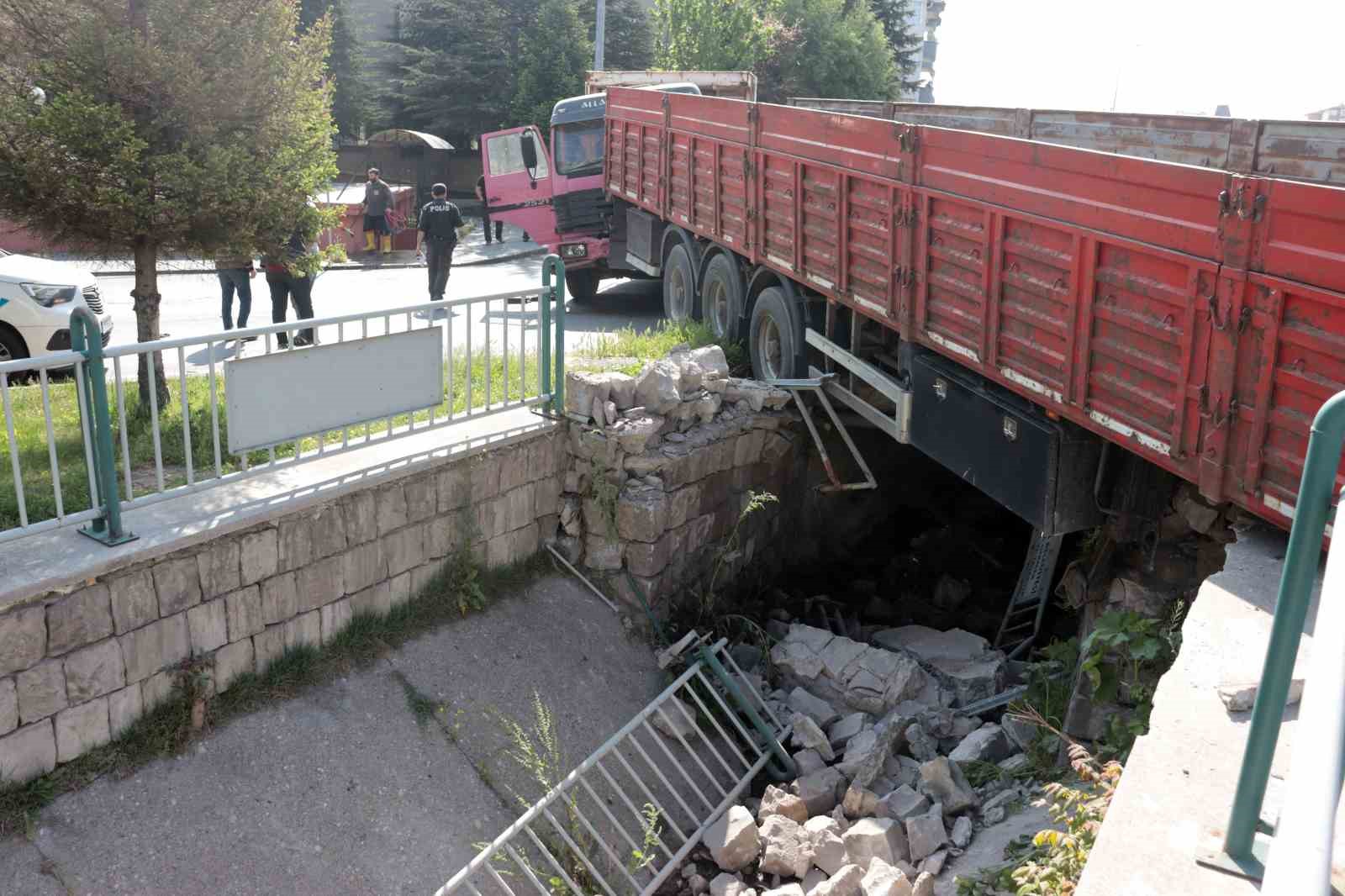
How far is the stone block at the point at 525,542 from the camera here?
7.48 m

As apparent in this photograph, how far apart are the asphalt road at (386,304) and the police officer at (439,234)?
0.38 m

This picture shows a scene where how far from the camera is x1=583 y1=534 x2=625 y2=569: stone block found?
25.5 feet

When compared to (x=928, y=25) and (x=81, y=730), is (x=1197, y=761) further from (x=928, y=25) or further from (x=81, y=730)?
(x=928, y=25)

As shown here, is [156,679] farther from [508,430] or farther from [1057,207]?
[1057,207]

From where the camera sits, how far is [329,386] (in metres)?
6.11

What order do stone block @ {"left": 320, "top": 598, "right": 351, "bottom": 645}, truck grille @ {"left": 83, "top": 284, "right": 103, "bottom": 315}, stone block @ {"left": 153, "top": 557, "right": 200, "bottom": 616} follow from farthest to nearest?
truck grille @ {"left": 83, "top": 284, "right": 103, "bottom": 315}, stone block @ {"left": 320, "top": 598, "right": 351, "bottom": 645}, stone block @ {"left": 153, "top": 557, "right": 200, "bottom": 616}

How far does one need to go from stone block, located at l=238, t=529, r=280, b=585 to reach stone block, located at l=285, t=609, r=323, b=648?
326mm

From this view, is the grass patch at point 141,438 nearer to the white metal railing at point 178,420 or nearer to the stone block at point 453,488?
the white metal railing at point 178,420

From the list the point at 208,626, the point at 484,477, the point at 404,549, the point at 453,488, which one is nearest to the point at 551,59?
the point at 484,477

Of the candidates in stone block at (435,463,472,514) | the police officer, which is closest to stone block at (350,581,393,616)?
stone block at (435,463,472,514)

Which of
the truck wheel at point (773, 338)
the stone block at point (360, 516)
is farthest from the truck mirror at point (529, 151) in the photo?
the stone block at point (360, 516)

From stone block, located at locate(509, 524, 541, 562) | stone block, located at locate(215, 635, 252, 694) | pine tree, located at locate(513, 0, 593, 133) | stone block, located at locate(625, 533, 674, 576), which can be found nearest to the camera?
stone block, located at locate(215, 635, 252, 694)

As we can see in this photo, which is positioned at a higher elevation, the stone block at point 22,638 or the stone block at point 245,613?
the stone block at point 22,638

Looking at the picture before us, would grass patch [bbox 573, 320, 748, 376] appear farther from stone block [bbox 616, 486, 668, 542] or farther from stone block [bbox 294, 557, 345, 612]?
stone block [bbox 294, 557, 345, 612]
